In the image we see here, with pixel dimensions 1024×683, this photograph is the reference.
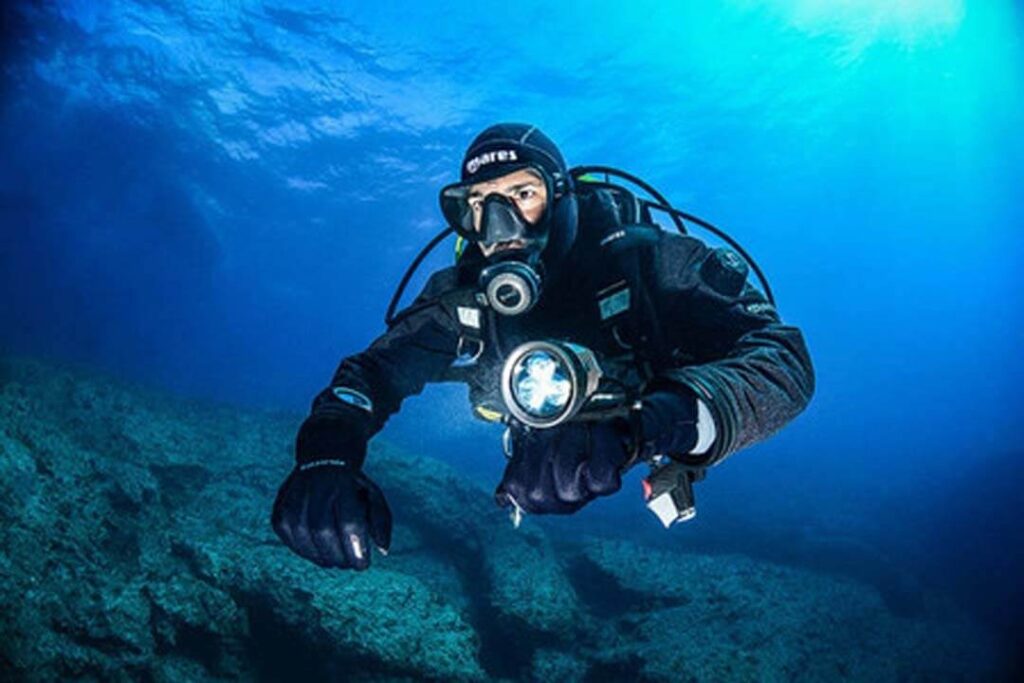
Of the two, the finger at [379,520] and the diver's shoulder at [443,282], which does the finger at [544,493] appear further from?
the diver's shoulder at [443,282]

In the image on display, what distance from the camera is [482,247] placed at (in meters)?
3.54

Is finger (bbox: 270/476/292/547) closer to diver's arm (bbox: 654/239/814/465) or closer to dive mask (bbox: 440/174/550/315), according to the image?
dive mask (bbox: 440/174/550/315)

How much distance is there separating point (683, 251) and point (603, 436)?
1689 mm

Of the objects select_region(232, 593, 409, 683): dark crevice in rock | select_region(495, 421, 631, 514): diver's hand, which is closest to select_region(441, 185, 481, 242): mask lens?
select_region(495, 421, 631, 514): diver's hand

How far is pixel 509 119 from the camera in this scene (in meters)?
26.2

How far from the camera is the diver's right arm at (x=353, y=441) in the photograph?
205 centimetres

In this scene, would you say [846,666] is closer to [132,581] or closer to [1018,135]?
[132,581]

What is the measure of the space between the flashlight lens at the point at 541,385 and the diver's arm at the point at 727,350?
0.44 metres

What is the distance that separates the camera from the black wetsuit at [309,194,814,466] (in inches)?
73.4

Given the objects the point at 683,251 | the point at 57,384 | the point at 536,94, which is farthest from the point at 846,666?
the point at 536,94

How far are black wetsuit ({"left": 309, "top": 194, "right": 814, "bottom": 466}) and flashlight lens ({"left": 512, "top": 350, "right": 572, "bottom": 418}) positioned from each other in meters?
0.44

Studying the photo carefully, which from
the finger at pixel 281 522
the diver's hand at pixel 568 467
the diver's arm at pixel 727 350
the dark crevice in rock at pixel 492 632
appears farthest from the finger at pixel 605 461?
the dark crevice in rock at pixel 492 632

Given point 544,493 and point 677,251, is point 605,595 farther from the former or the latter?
point 544,493

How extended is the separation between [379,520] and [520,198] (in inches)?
88.6
